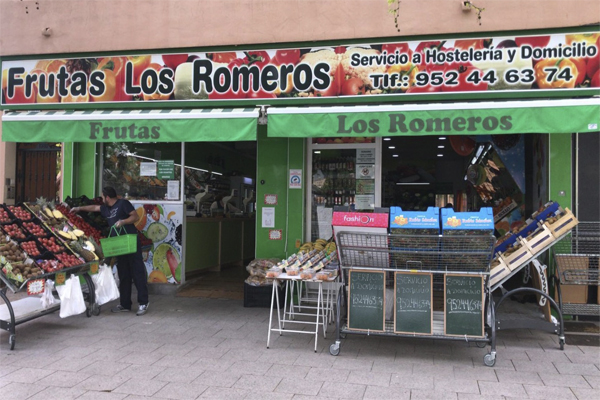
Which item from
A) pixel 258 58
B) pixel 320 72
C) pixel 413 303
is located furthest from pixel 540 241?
pixel 258 58

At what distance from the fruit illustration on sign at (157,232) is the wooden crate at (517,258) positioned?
535 cm

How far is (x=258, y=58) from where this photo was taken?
21.8 feet

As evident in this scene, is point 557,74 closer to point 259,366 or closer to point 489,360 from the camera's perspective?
point 489,360

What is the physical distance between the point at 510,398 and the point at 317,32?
16.1 feet

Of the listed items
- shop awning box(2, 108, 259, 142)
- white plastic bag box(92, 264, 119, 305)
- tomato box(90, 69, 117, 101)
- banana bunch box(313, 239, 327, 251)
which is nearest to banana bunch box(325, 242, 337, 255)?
banana bunch box(313, 239, 327, 251)

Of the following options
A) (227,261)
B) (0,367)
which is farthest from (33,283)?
(227,261)

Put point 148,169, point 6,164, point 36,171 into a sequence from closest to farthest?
point 148,169 < point 6,164 < point 36,171

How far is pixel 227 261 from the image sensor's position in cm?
1068

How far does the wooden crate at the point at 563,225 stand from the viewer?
5.11 m

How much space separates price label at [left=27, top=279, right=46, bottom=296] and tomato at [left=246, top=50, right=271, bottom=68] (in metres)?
3.82

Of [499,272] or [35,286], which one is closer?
[499,272]

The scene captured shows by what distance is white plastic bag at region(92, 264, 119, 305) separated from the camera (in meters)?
6.28

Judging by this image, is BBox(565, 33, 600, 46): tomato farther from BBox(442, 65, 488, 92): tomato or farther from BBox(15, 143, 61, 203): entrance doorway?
BBox(15, 143, 61, 203): entrance doorway

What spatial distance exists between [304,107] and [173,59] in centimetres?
216
